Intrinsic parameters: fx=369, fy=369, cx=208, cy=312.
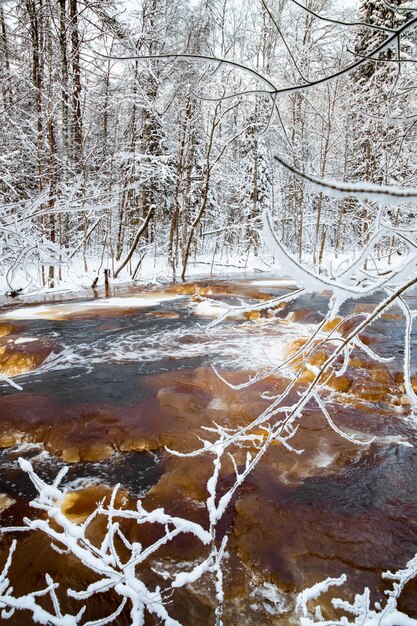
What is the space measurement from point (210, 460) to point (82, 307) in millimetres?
6895

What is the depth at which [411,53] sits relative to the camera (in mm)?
21172

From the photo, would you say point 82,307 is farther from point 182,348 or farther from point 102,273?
point 102,273

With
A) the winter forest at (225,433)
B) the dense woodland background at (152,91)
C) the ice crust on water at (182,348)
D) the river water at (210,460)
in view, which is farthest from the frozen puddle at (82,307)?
the ice crust on water at (182,348)

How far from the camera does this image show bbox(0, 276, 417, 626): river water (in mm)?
2307

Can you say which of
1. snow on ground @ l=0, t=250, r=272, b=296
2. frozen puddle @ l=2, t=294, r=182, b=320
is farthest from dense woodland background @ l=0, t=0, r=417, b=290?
frozen puddle @ l=2, t=294, r=182, b=320

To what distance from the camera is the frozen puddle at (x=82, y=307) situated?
27.0 ft

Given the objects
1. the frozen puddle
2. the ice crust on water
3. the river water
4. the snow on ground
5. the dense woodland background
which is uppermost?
the dense woodland background

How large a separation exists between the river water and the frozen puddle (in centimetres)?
140

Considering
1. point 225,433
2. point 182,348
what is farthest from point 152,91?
point 225,433

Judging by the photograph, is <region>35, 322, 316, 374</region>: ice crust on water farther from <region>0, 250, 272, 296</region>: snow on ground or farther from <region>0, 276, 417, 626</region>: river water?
<region>0, 250, 272, 296</region>: snow on ground

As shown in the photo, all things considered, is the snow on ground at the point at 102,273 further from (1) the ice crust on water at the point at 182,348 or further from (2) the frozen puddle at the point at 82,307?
(1) the ice crust on water at the point at 182,348

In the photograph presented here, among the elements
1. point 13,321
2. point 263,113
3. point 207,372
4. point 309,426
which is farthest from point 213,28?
point 309,426

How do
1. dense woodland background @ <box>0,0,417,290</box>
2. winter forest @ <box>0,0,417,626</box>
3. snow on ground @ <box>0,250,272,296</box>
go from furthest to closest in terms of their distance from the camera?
snow on ground @ <box>0,250,272,296</box> → dense woodland background @ <box>0,0,417,290</box> → winter forest @ <box>0,0,417,626</box>

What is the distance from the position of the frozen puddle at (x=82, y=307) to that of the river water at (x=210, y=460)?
140 cm
